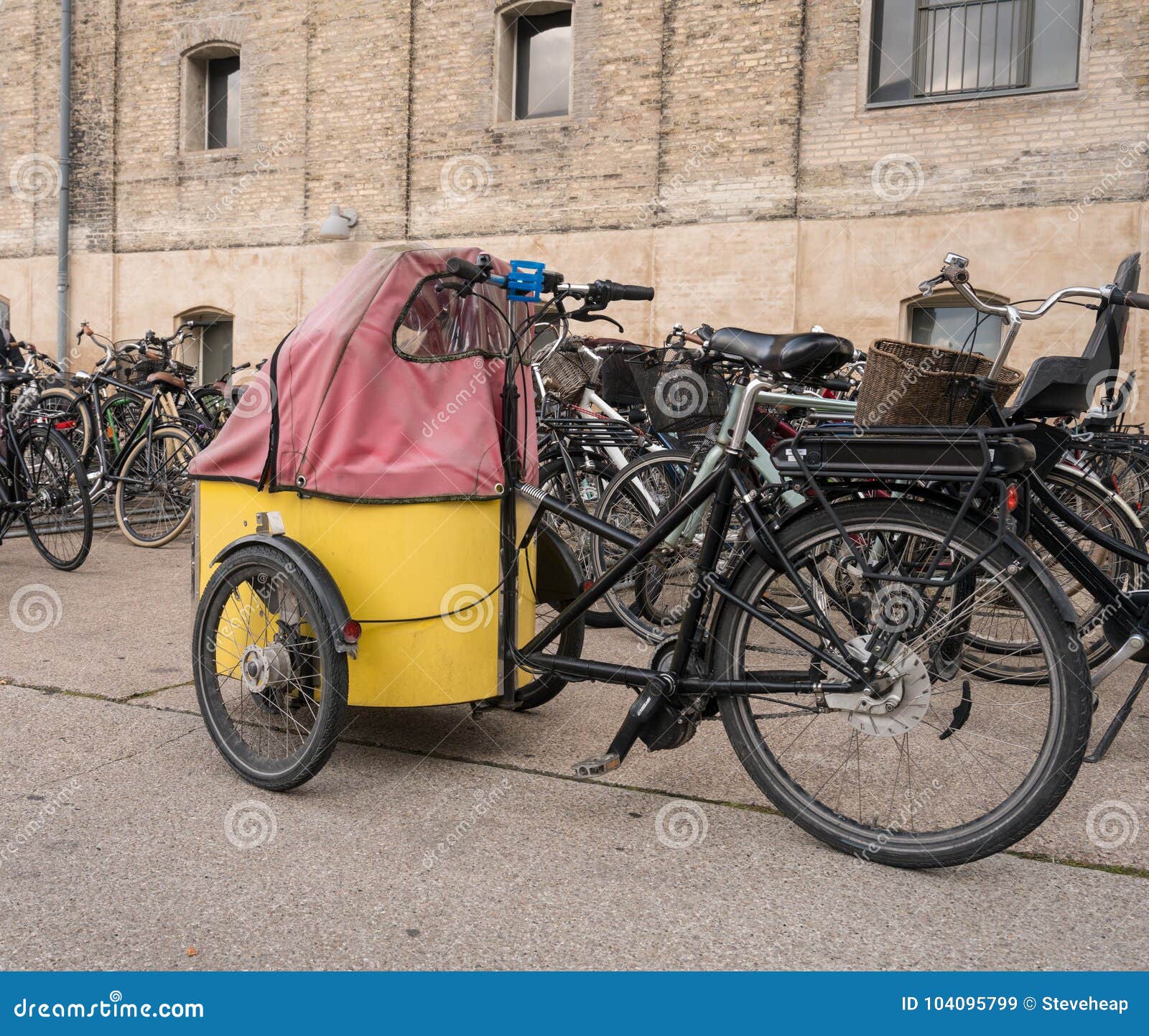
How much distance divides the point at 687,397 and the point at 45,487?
4.12 m

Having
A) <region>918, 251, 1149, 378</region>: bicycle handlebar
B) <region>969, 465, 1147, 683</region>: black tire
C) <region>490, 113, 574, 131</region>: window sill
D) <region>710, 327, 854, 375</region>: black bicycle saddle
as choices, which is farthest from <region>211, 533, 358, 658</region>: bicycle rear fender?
<region>490, 113, 574, 131</region>: window sill

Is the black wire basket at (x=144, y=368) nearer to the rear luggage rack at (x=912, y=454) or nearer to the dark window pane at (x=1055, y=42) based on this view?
the dark window pane at (x=1055, y=42)

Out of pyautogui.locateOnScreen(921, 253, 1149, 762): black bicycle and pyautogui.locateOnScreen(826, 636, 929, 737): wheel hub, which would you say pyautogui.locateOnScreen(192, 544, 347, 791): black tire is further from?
pyautogui.locateOnScreen(921, 253, 1149, 762): black bicycle

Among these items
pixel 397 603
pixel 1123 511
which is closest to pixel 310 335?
pixel 397 603

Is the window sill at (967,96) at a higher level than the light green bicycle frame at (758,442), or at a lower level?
higher

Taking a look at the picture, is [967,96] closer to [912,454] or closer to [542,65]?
[542,65]

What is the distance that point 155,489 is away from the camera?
8.55 meters

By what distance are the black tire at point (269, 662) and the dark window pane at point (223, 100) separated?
13307 mm

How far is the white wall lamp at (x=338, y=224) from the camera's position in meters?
14.0

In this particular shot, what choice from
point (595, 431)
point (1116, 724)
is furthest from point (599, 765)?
point (595, 431)

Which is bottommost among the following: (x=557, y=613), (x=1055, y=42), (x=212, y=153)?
(x=557, y=613)

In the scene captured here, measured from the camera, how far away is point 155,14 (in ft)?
51.2

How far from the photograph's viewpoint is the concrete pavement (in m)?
2.48

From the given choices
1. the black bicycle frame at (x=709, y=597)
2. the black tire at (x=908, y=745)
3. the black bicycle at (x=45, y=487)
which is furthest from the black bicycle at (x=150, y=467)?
the black tire at (x=908, y=745)
